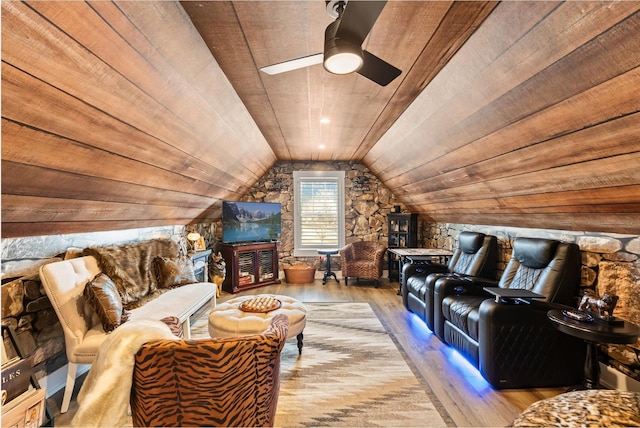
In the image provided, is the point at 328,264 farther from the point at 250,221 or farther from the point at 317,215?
the point at 250,221

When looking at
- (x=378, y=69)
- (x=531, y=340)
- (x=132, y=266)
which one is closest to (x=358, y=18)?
(x=378, y=69)

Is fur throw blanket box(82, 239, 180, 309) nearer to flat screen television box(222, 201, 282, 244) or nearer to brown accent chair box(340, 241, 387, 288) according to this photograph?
flat screen television box(222, 201, 282, 244)

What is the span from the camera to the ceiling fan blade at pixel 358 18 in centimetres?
123

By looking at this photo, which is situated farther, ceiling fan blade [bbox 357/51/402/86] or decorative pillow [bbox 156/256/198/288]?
decorative pillow [bbox 156/256/198/288]

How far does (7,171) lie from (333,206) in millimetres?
5175

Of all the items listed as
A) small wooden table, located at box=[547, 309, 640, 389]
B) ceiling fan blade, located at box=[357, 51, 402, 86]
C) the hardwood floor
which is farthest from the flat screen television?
small wooden table, located at box=[547, 309, 640, 389]

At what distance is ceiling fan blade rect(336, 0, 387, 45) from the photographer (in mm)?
1229

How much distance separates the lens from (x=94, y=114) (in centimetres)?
173

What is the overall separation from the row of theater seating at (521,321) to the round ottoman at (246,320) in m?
1.45

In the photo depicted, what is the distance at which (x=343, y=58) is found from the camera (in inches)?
56.1

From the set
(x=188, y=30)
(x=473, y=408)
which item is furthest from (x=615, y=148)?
(x=188, y=30)

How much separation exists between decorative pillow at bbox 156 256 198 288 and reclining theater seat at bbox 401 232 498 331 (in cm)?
276

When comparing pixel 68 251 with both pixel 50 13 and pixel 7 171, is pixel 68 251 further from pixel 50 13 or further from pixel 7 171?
pixel 50 13

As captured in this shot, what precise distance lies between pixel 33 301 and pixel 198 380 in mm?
1821
